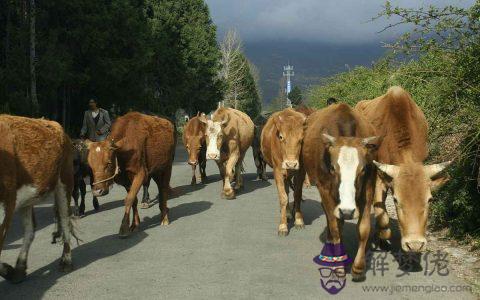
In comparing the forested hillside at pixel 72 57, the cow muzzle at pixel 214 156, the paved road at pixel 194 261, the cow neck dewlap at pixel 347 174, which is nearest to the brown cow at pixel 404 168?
the cow neck dewlap at pixel 347 174

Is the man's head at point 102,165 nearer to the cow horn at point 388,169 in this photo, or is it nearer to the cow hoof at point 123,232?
the cow hoof at point 123,232

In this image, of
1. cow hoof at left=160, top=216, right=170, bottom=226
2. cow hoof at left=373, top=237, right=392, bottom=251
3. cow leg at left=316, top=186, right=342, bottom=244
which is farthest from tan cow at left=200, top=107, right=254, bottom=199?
cow leg at left=316, top=186, right=342, bottom=244

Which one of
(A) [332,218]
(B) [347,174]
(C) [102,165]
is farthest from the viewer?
(C) [102,165]

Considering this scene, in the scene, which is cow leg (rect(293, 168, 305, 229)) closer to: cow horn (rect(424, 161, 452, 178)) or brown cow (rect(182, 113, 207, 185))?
cow horn (rect(424, 161, 452, 178))

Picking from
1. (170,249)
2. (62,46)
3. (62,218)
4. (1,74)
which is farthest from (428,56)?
(62,46)

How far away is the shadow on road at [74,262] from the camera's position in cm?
527

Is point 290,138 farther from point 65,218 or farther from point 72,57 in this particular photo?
point 72,57

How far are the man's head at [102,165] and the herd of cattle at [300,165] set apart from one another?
0.01 meters

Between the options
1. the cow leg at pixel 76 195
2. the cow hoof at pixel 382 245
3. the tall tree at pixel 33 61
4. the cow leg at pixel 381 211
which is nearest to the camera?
the cow leg at pixel 381 211

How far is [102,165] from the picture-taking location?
7.39 metres

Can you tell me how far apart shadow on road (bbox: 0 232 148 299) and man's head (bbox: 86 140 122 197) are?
2.45 ft

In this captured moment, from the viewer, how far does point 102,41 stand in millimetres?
21516

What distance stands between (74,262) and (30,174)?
1.49 meters

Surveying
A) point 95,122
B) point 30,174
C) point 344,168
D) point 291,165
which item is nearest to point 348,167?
point 344,168
